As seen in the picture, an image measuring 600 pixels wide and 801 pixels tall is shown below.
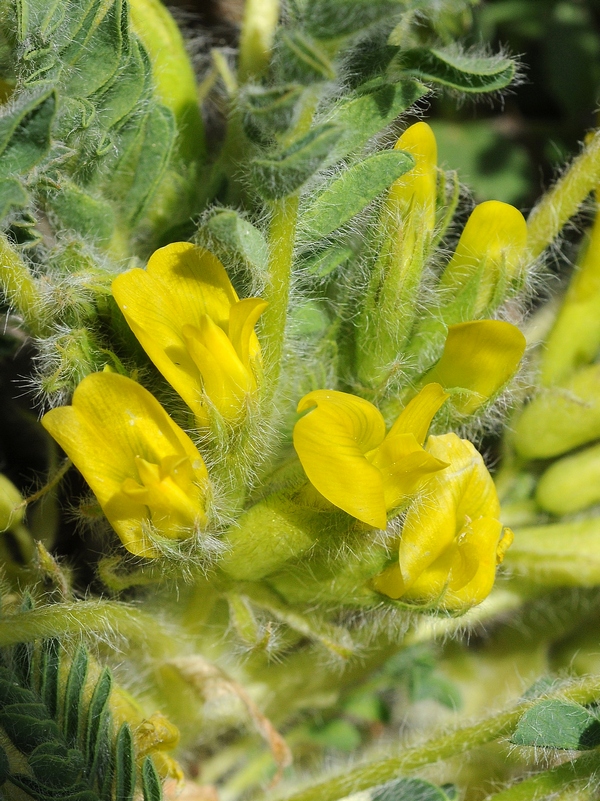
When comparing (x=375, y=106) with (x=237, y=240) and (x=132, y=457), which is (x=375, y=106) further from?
(x=132, y=457)

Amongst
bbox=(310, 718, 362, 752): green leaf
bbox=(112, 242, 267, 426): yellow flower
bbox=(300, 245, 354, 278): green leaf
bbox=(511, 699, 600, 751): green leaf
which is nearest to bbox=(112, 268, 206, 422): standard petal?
bbox=(112, 242, 267, 426): yellow flower

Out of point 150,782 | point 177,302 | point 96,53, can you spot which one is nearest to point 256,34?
point 96,53

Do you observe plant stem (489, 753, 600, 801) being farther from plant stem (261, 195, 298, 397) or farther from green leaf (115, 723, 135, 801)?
plant stem (261, 195, 298, 397)

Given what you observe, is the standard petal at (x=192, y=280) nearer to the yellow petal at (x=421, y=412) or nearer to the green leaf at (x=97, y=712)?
the yellow petal at (x=421, y=412)

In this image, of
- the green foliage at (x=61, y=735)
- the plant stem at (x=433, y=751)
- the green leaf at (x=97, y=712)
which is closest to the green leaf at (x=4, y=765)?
the green foliage at (x=61, y=735)

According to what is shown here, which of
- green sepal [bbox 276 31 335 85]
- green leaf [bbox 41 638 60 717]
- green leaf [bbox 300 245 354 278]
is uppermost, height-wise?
green sepal [bbox 276 31 335 85]

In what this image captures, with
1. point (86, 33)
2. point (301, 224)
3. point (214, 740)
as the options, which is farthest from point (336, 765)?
point (86, 33)
